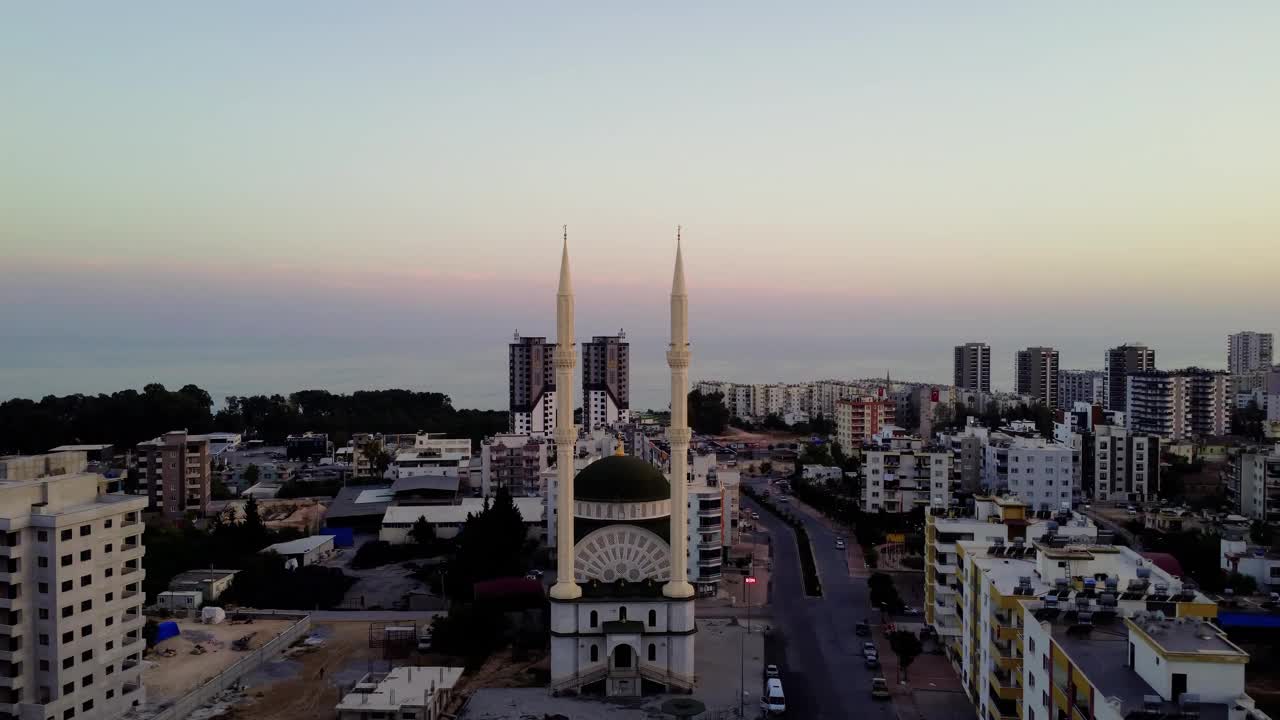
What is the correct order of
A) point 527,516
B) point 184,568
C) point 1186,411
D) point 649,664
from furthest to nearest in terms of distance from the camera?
point 1186,411 → point 527,516 → point 184,568 → point 649,664

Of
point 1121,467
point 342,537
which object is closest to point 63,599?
point 342,537

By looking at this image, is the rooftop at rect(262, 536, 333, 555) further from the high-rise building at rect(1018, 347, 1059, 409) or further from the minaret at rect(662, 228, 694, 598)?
the high-rise building at rect(1018, 347, 1059, 409)

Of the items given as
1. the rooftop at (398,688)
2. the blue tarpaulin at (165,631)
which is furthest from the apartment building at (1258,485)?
the blue tarpaulin at (165,631)

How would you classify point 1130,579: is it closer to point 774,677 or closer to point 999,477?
point 774,677

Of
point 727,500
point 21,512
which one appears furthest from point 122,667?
point 727,500

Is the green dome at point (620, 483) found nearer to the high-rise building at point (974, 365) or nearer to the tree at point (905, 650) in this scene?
the tree at point (905, 650)

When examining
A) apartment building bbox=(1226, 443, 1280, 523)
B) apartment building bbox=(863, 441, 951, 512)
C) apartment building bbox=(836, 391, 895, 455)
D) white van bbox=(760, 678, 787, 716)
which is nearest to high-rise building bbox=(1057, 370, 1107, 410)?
apartment building bbox=(836, 391, 895, 455)
